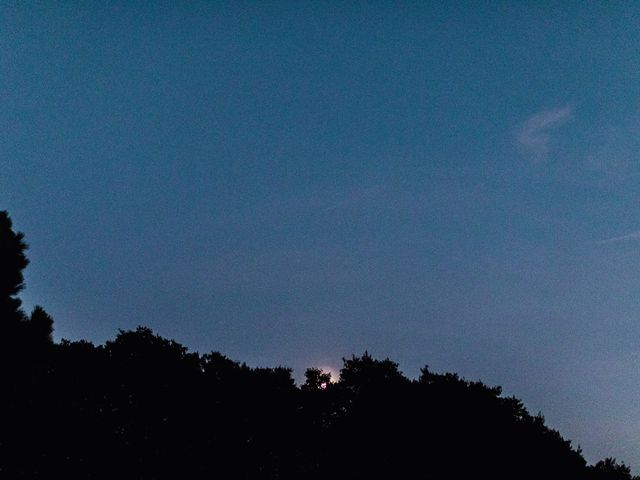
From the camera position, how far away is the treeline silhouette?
2722 cm

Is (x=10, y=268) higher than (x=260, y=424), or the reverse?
(x=10, y=268)

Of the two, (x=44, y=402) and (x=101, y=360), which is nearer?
(x=44, y=402)

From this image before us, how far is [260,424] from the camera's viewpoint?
106 ft

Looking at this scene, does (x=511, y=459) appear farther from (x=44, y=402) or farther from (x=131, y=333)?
(x=44, y=402)

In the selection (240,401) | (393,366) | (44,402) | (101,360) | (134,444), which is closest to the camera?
(44,402)

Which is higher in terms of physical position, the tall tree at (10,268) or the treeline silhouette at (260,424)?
the tall tree at (10,268)

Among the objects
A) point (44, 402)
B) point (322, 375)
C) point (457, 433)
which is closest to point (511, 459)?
point (457, 433)

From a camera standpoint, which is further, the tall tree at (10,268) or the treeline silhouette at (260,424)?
the treeline silhouette at (260,424)

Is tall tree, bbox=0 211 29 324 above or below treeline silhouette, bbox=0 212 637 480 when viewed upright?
above

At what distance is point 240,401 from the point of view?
106 feet

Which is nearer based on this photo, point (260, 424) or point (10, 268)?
point (10, 268)

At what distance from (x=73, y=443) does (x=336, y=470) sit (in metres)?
16.5

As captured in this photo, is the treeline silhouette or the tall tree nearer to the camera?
the tall tree

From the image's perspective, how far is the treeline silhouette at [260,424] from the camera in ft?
89.3
